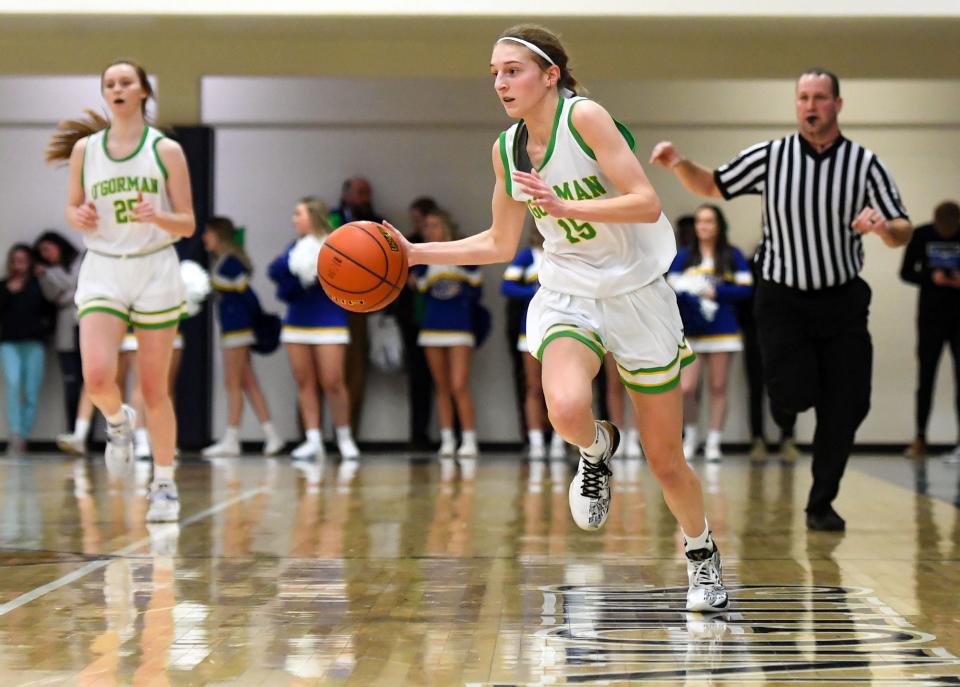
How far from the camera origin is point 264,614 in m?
4.05

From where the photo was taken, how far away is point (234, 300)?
10.9 metres

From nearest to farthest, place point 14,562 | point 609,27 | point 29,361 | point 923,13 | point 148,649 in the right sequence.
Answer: point 148,649 < point 14,562 < point 923,13 < point 609,27 < point 29,361

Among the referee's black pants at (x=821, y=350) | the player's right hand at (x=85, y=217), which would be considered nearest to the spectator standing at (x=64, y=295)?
the player's right hand at (x=85, y=217)

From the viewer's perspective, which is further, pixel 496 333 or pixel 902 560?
pixel 496 333

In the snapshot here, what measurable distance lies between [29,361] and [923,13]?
743 cm

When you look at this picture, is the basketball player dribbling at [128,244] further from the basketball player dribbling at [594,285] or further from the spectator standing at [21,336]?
the spectator standing at [21,336]

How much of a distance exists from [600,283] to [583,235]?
0.51ft

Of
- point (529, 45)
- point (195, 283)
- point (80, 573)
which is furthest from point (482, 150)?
point (529, 45)

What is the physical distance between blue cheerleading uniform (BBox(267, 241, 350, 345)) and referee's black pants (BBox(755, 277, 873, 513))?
4.91 metres

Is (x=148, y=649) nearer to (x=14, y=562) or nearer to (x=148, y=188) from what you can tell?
(x=14, y=562)

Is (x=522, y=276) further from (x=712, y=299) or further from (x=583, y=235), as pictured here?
(x=583, y=235)

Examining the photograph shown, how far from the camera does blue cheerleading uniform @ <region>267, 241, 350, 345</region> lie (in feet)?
34.0

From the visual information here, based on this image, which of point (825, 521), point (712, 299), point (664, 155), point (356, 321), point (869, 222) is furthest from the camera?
point (356, 321)

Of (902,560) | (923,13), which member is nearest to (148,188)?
(902,560)
